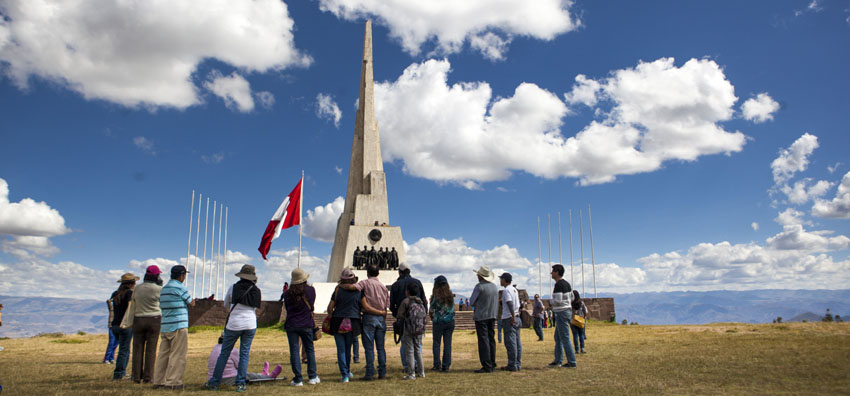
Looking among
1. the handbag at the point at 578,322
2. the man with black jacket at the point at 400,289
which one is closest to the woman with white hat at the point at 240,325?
the man with black jacket at the point at 400,289

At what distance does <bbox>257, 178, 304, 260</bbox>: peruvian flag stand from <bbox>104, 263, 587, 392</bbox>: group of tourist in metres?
8.53

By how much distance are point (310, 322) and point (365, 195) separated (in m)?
22.3

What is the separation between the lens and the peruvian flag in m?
16.8

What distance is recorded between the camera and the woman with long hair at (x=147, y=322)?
6.82 m

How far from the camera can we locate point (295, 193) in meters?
Result: 17.4

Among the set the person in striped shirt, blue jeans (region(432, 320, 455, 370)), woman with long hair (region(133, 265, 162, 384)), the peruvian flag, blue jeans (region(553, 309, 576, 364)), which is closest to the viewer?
the person in striped shirt

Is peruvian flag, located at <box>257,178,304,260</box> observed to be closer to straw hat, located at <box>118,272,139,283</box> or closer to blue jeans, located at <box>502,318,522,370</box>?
straw hat, located at <box>118,272,139,283</box>

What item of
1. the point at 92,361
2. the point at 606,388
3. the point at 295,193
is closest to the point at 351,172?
the point at 295,193

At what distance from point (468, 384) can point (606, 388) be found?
1.61m

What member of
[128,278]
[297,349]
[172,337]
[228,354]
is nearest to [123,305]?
[128,278]

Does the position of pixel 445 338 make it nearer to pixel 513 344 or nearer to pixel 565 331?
pixel 513 344

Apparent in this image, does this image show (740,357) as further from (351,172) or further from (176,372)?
(351,172)

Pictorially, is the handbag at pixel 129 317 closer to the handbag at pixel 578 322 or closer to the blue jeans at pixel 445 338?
the blue jeans at pixel 445 338

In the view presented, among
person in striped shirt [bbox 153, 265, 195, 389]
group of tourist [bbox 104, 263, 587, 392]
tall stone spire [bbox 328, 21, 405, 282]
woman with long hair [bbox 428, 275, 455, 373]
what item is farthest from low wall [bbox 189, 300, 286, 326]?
person in striped shirt [bbox 153, 265, 195, 389]
